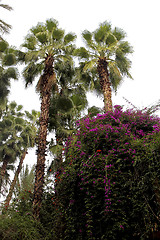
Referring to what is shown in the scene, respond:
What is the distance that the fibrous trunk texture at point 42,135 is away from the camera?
211 inches

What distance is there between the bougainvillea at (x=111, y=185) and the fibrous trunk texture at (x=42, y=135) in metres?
1.11

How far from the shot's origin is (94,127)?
4328mm

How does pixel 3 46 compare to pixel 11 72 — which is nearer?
pixel 3 46

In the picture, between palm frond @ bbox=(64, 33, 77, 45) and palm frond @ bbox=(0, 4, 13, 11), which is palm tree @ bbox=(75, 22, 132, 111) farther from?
palm frond @ bbox=(0, 4, 13, 11)

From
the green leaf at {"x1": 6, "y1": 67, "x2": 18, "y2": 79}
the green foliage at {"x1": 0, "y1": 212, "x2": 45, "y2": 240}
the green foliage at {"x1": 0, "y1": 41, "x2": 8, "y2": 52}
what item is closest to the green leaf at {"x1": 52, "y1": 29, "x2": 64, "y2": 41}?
the green foliage at {"x1": 0, "y1": 41, "x2": 8, "y2": 52}

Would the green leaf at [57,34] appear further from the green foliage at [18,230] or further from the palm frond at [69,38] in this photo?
the green foliage at [18,230]

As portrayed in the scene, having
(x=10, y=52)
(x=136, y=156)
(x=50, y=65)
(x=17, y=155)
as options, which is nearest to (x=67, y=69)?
(x=50, y=65)

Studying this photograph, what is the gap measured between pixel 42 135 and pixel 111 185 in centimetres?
381

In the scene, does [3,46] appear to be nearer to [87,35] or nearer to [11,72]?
[11,72]

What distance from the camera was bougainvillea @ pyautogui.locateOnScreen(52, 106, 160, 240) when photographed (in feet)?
10.2

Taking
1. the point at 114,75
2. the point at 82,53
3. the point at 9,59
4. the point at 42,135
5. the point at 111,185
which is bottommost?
the point at 111,185

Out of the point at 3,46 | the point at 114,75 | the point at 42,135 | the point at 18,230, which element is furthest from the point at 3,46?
the point at 18,230

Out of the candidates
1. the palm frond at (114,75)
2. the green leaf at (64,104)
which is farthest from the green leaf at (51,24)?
the green leaf at (64,104)

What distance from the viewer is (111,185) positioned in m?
3.23
